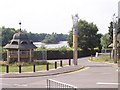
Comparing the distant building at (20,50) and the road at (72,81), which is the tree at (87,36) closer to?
the distant building at (20,50)

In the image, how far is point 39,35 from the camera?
7387 inches

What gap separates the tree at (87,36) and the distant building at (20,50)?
39789 millimetres

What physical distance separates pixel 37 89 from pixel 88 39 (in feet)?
221

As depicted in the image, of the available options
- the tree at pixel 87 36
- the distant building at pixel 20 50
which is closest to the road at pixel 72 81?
the distant building at pixel 20 50

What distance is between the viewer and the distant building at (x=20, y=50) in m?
43.9

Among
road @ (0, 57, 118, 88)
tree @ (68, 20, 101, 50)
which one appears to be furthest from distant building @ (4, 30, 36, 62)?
tree @ (68, 20, 101, 50)

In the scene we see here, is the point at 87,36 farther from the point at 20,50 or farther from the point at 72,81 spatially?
the point at 72,81

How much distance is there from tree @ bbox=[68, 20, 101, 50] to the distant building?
39.8 metres

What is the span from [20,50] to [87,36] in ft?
145

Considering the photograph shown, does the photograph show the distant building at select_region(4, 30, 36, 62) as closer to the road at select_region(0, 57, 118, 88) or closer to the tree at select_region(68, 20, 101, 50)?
the road at select_region(0, 57, 118, 88)

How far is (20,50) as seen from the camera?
4403 centimetres

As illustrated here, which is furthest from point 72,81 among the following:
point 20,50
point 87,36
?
point 87,36

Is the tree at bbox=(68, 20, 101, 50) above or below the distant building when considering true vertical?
above

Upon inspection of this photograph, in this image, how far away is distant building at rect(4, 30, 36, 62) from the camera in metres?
43.9
